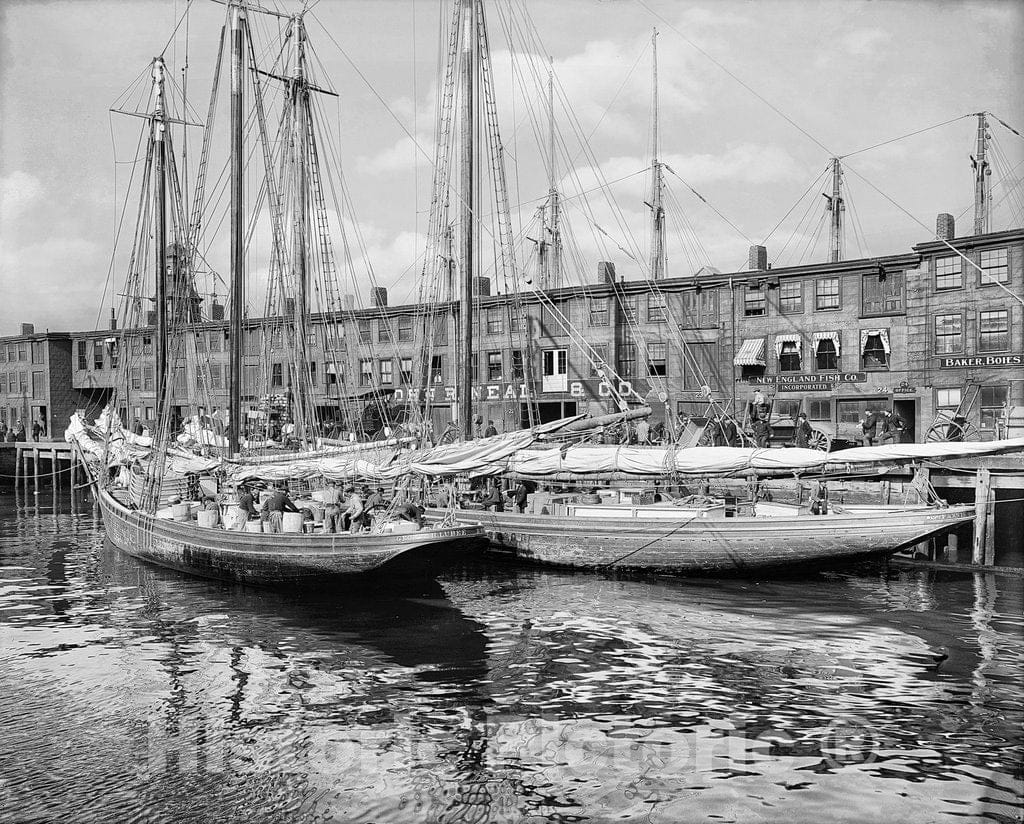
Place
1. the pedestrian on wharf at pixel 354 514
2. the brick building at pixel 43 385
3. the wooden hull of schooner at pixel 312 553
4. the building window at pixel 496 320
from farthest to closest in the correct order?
the brick building at pixel 43 385, the building window at pixel 496 320, the pedestrian on wharf at pixel 354 514, the wooden hull of schooner at pixel 312 553

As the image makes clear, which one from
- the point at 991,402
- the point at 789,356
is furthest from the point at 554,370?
the point at 991,402

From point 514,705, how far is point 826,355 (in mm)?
32862

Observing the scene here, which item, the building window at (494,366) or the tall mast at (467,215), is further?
the building window at (494,366)

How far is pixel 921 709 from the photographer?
13.2 meters

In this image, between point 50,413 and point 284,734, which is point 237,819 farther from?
point 50,413

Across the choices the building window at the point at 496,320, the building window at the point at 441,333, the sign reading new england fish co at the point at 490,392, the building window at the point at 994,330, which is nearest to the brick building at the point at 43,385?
the sign reading new england fish co at the point at 490,392

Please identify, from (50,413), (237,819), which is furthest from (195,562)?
(50,413)

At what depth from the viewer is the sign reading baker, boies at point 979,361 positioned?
35.5 meters

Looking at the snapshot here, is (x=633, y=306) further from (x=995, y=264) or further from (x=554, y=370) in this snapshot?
(x=995, y=264)

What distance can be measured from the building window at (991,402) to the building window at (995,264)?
4766 millimetres

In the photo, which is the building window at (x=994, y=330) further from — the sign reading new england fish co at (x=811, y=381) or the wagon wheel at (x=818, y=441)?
the wagon wheel at (x=818, y=441)

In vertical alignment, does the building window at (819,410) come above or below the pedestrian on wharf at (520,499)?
above

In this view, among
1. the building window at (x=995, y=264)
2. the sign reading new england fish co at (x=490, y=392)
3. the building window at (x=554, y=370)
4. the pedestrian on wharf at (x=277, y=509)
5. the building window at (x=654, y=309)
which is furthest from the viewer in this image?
the building window at (x=554, y=370)

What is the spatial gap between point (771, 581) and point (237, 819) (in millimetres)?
17534
